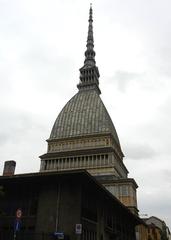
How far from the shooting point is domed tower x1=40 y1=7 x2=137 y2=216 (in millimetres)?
86500

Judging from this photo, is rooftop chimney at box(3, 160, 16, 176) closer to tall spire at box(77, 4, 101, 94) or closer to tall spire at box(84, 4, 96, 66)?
tall spire at box(77, 4, 101, 94)

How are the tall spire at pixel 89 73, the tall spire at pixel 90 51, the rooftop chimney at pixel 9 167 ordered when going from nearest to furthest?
the rooftop chimney at pixel 9 167
the tall spire at pixel 89 73
the tall spire at pixel 90 51

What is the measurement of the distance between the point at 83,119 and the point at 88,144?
10.6m

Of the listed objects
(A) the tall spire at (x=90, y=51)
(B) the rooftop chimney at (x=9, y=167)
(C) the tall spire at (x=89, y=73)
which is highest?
(A) the tall spire at (x=90, y=51)

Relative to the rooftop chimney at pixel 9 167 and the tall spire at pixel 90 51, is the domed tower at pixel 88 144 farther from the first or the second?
the rooftop chimney at pixel 9 167

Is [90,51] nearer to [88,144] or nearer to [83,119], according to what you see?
[83,119]

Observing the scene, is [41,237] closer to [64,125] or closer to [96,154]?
[96,154]

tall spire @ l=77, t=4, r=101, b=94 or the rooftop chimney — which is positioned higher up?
tall spire @ l=77, t=4, r=101, b=94

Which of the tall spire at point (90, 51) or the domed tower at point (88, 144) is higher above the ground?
the tall spire at point (90, 51)

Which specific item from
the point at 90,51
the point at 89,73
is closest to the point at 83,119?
the point at 89,73

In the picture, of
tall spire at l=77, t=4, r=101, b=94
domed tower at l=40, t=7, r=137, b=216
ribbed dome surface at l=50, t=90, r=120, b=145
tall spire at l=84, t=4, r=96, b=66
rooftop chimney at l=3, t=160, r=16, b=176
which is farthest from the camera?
tall spire at l=84, t=4, r=96, b=66

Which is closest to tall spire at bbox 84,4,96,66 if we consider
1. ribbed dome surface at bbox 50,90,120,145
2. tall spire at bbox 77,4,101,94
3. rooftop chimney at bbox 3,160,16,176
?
tall spire at bbox 77,4,101,94

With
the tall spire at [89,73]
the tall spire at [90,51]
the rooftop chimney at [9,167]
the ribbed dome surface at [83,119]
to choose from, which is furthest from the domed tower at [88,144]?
the rooftop chimney at [9,167]

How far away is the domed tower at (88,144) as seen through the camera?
3406 inches
